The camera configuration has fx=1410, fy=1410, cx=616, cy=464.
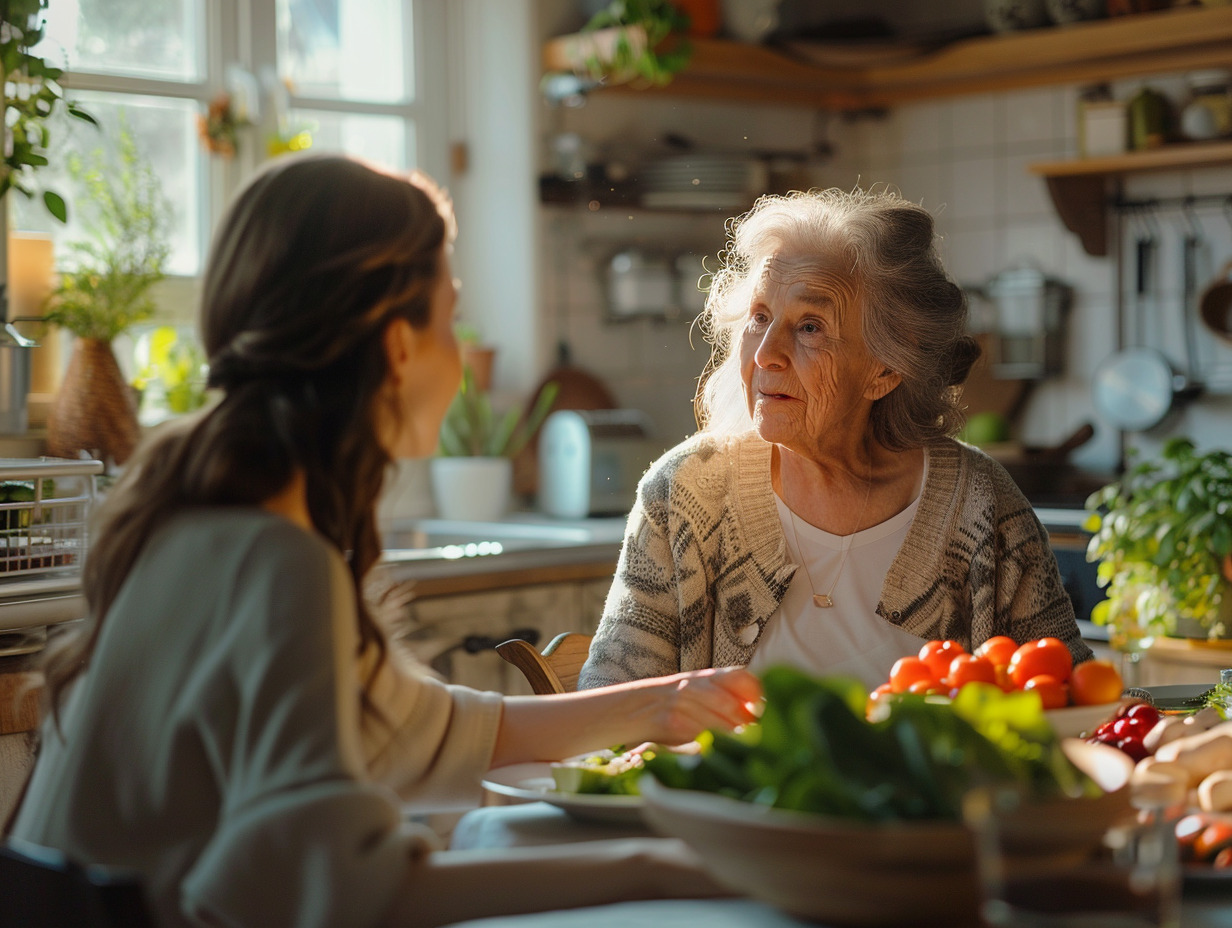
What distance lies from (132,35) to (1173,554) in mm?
2491

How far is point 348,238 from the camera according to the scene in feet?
3.44

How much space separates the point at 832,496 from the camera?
6.68ft

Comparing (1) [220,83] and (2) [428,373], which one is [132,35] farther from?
(2) [428,373]

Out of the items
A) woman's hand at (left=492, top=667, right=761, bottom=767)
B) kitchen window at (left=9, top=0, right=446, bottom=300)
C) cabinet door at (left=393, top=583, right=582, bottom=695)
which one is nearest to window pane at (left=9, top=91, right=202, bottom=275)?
kitchen window at (left=9, top=0, right=446, bottom=300)

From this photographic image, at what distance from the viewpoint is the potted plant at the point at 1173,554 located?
94.3 inches

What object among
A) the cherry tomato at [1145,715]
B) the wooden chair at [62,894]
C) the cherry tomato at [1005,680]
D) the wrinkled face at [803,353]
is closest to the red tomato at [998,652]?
the cherry tomato at [1005,680]

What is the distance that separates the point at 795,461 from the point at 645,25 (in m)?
1.70

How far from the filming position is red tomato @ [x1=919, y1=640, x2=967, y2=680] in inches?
50.3

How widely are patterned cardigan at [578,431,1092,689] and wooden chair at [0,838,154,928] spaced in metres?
1.05

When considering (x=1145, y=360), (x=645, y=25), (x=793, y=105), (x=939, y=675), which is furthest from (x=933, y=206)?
(x=939, y=675)

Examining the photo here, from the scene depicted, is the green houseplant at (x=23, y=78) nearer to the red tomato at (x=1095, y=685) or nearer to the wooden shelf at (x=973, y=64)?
the wooden shelf at (x=973, y=64)

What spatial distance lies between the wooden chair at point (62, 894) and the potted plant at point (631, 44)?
2.84m

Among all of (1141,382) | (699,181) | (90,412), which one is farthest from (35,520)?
(1141,382)

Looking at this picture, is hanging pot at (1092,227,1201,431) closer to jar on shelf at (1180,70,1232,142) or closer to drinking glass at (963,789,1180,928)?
jar on shelf at (1180,70,1232,142)
